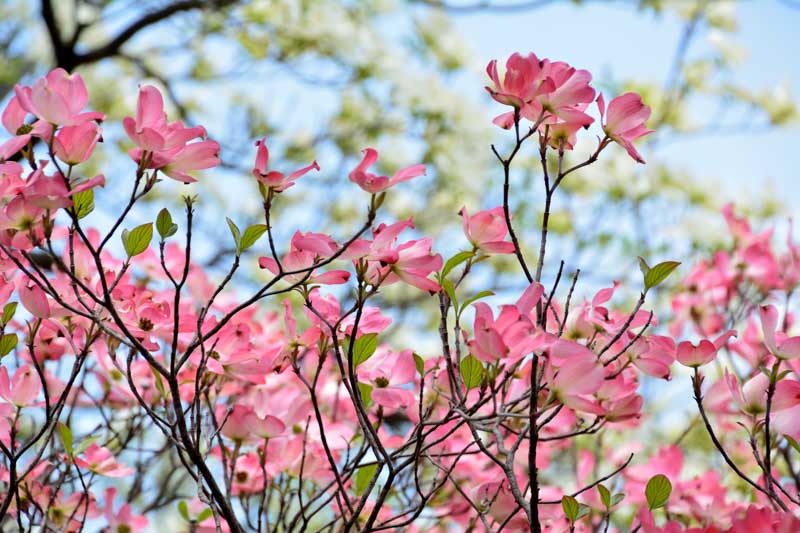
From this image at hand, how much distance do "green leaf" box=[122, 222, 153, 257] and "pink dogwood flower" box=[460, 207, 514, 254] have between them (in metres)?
0.25

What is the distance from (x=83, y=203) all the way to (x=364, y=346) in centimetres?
24

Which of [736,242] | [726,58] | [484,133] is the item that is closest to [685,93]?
[726,58]

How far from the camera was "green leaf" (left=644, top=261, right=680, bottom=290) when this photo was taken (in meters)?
0.62

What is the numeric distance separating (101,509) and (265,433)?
0.29 metres

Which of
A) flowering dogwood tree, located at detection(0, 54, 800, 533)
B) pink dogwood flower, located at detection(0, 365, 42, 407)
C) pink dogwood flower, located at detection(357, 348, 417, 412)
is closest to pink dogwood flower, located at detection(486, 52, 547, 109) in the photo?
flowering dogwood tree, located at detection(0, 54, 800, 533)

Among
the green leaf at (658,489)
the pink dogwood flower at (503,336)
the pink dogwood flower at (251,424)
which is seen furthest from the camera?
the pink dogwood flower at (251,424)

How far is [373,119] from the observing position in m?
4.05

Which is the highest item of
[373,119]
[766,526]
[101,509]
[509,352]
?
[373,119]

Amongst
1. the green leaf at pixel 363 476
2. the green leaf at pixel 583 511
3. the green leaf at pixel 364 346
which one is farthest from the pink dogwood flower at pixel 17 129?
the green leaf at pixel 583 511

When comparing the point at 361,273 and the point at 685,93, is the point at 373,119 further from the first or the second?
the point at 361,273

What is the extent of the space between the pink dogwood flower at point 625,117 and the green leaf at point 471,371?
0.21 meters

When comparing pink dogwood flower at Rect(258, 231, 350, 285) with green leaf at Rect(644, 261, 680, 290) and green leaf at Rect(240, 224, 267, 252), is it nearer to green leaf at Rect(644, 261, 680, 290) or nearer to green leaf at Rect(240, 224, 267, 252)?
green leaf at Rect(240, 224, 267, 252)

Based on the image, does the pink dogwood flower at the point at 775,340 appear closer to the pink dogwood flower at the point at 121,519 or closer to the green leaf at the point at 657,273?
the green leaf at the point at 657,273

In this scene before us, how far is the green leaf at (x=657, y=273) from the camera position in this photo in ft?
2.05
